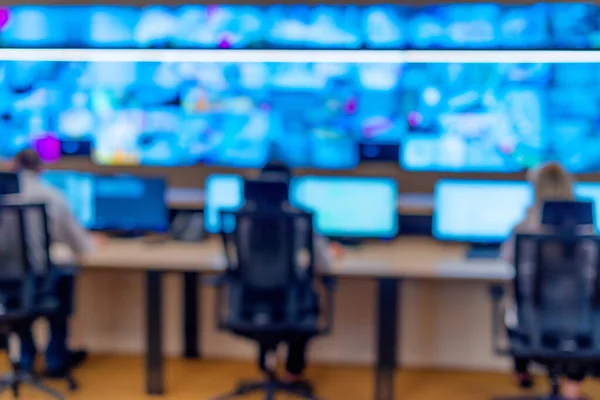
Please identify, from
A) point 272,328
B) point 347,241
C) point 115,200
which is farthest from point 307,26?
point 272,328

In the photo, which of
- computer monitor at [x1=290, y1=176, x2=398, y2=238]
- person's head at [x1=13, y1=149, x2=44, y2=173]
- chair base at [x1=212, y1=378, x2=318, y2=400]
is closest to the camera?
chair base at [x1=212, y1=378, x2=318, y2=400]

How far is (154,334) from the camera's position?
178 inches

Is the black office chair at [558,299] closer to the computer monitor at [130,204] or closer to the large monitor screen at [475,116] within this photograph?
the large monitor screen at [475,116]

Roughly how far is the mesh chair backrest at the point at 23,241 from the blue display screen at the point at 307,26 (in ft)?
7.71

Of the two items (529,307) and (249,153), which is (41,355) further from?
(529,307)

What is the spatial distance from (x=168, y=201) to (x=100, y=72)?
1.46m

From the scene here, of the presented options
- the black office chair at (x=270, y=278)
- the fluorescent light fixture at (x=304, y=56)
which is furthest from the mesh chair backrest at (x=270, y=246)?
the fluorescent light fixture at (x=304, y=56)

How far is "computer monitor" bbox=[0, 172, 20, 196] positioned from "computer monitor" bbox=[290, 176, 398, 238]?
5.23ft

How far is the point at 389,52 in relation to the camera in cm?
574

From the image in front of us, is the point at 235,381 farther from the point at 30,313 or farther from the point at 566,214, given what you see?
the point at 566,214

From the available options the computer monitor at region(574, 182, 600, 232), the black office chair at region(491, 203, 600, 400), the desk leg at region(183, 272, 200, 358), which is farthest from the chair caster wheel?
the computer monitor at region(574, 182, 600, 232)

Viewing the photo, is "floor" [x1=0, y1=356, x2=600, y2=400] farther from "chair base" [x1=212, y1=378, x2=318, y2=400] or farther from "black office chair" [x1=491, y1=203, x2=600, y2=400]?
"black office chair" [x1=491, y1=203, x2=600, y2=400]

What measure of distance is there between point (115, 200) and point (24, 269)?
1.03 meters

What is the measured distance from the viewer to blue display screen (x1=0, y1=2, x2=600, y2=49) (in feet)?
19.1
